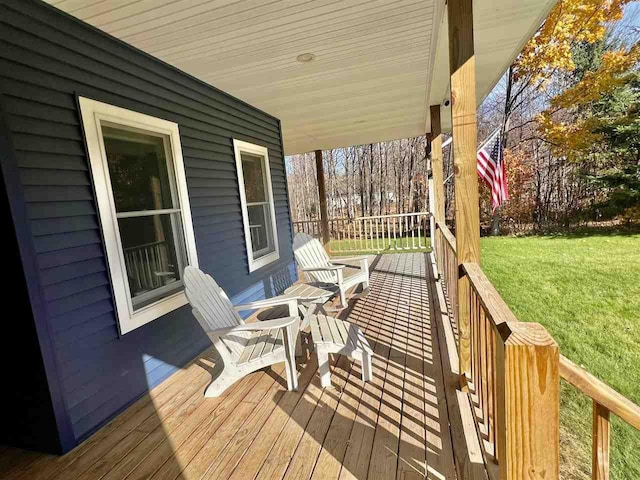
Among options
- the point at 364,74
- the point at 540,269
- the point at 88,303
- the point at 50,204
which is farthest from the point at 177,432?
the point at 540,269

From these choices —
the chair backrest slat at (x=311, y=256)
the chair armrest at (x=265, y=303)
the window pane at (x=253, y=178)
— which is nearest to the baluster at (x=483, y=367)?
the chair armrest at (x=265, y=303)

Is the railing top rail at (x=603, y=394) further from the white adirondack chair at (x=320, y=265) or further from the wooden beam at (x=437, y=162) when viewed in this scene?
the wooden beam at (x=437, y=162)

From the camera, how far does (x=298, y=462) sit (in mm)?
1754

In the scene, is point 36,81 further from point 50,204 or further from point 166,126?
point 166,126

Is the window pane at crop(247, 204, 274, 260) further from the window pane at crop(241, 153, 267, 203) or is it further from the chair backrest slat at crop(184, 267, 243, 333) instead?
the chair backrest slat at crop(184, 267, 243, 333)

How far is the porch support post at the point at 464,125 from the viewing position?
6.42ft

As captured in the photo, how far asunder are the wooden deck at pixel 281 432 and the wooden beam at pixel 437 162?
329cm

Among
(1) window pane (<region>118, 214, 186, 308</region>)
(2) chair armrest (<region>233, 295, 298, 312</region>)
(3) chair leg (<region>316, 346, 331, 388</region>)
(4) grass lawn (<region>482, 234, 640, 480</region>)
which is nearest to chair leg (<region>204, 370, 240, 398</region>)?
(2) chair armrest (<region>233, 295, 298, 312</region>)

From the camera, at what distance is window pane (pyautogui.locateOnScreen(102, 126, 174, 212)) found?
2.55 m

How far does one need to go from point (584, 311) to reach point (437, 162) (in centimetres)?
292

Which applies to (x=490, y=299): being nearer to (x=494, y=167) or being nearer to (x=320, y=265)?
(x=320, y=265)

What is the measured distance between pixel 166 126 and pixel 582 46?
611 inches

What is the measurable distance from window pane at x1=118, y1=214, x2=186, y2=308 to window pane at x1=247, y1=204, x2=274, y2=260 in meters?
1.49

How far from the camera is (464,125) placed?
2.01m
